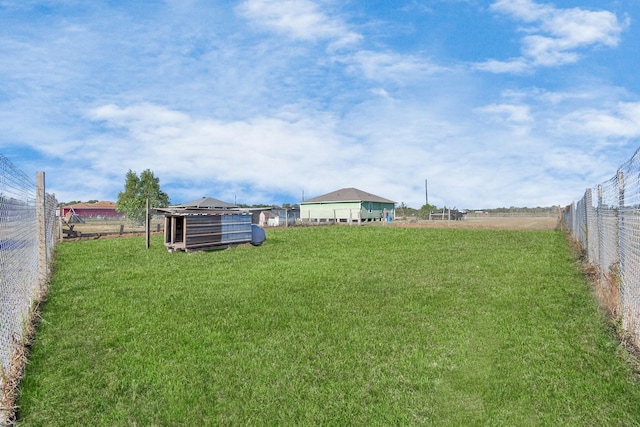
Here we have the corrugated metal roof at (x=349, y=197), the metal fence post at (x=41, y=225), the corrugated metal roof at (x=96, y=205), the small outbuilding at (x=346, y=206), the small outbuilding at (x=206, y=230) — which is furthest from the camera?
the corrugated metal roof at (x=96, y=205)

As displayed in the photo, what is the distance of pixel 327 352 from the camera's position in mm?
4820

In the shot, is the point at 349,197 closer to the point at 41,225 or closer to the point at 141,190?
the point at 141,190

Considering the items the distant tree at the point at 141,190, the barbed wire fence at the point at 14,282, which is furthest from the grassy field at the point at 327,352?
the distant tree at the point at 141,190

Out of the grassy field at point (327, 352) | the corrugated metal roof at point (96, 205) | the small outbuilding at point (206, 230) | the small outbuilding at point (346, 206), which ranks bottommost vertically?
the grassy field at point (327, 352)

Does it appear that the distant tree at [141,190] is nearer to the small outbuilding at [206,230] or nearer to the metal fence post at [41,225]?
the small outbuilding at [206,230]

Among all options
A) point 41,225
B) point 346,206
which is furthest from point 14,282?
point 346,206

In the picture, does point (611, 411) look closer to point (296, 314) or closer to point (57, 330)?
point (296, 314)

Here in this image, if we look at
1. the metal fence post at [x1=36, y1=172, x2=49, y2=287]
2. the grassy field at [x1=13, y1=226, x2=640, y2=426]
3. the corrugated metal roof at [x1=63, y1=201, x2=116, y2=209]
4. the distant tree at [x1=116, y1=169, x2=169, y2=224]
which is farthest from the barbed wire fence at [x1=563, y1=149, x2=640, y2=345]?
the corrugated metal roof at [x1=63, y1=201, x2=116, y2=209]

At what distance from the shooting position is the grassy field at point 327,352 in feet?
12.0

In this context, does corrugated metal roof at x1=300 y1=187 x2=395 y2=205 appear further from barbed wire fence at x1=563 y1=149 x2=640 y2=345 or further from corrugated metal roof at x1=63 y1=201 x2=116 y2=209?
corrugated metal roof at x1=63 y1=201 x2=116 y2=209

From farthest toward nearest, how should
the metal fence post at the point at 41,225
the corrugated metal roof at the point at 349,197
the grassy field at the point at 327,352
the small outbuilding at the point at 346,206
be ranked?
the corrugated metal roof at the point at 349,197 → the small outbuilding at the point at 346,206 → the metal fence post at the point at 41,225 → the grassy field at the point at 327,352

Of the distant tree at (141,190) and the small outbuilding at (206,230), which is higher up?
the distant tree at (141,190)

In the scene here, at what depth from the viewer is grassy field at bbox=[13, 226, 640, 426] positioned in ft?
12.0

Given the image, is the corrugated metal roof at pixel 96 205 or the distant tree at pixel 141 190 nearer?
the distant tree at pixel 141 190
